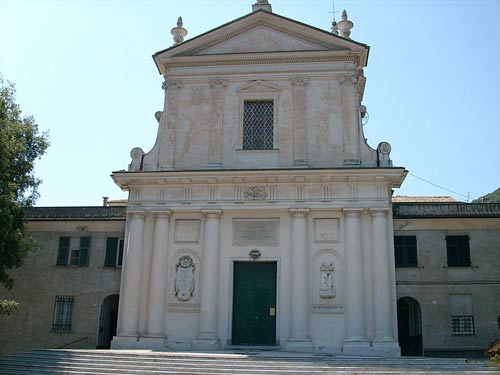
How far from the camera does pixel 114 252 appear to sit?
26656mm

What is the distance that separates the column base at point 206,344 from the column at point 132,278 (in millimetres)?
2482

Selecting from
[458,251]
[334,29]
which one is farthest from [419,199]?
[334,29]

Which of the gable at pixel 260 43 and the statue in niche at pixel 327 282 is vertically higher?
the gable at pixel 260 43

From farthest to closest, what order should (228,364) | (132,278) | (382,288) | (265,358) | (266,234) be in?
1. (266,234)
2. (132,278)
3. (382,288)
4. (265,358)
5. (228,364)

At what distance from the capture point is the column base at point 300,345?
2059cm

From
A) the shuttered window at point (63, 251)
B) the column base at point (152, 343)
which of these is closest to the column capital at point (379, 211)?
the column base at point (152, 343)

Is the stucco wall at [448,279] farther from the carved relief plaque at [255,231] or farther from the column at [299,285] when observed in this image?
the carved relief plaque at [255,231]

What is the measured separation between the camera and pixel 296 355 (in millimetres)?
18625

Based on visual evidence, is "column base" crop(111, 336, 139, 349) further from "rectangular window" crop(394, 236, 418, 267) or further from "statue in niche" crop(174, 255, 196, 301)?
"rectangular window" crop(394, 236, 418, 267)

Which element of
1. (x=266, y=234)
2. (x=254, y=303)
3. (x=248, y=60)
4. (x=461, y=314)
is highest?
(x=248, y=60)

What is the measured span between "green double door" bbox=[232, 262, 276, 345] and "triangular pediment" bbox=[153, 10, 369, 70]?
30.8 feet

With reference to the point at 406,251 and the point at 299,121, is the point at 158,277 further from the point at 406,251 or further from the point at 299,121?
the point at 406,251

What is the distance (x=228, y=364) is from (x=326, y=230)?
7.23 metres

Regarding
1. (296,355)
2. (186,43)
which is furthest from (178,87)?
(296,355)
